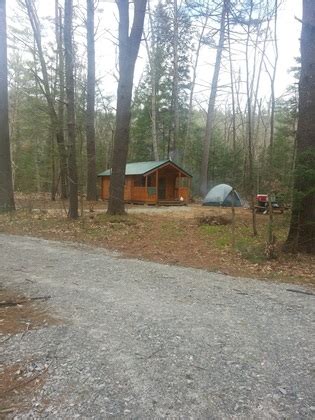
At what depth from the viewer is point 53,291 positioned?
4648 millimetres

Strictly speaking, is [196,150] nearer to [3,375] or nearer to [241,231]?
[241,231]

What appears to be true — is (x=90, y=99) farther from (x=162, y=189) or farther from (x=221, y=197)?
(x=221, y=197)

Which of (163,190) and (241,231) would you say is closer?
(241,231)

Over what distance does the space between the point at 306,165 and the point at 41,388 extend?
6138 millimetres

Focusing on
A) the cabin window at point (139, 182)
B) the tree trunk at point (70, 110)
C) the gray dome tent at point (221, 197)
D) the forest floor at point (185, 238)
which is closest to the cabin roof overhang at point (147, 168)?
the cabin window at point (139, 182)

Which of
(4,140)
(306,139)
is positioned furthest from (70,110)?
(306,139)

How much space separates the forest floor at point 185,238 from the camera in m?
6.46

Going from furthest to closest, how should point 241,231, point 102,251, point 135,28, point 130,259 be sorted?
1. point 135,28
2. point 241,231
3. point 102,251
4. point 130,259

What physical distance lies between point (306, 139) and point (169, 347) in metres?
5.84

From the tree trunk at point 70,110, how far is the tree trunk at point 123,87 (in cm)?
136

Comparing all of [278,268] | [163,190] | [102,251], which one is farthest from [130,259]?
[163,190]

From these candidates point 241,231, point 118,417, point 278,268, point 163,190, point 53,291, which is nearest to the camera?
point 118,417

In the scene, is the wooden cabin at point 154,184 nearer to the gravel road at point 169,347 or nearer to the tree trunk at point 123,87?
the tree trunk at point 123,87

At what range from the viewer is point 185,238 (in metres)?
9.26
